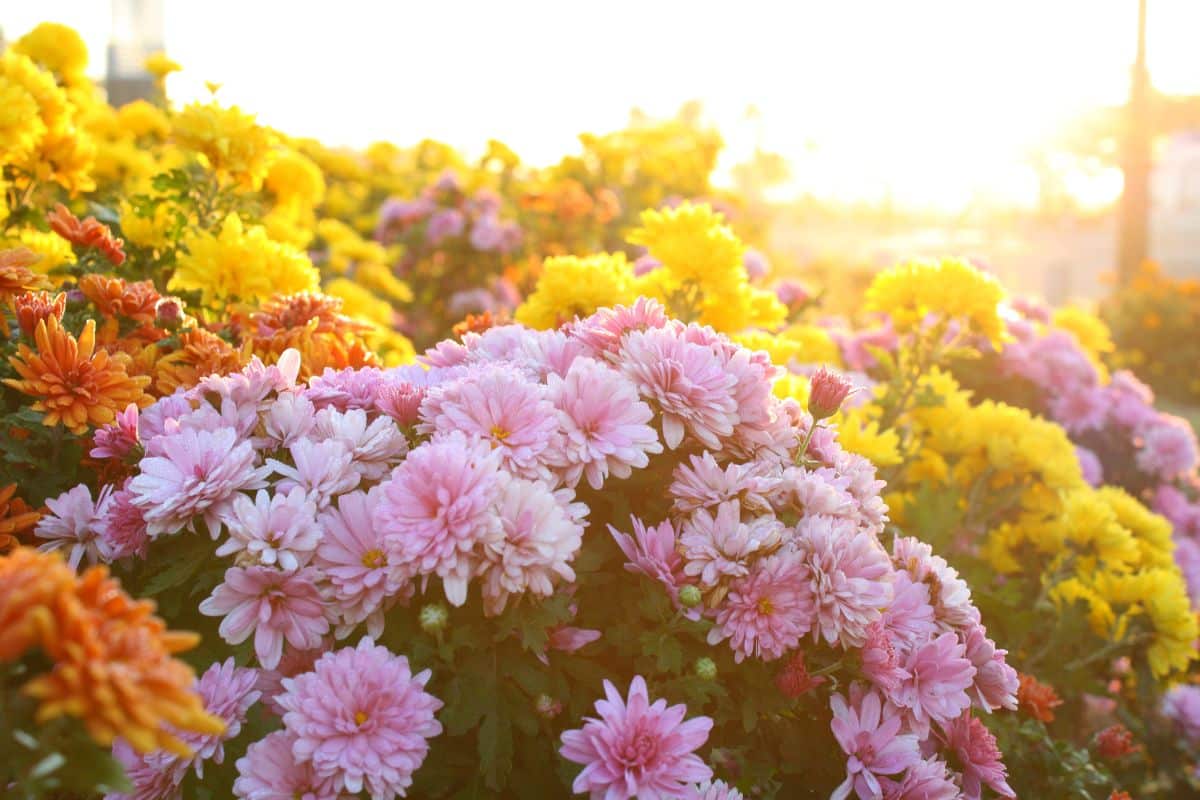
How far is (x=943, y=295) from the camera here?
2.90 metres

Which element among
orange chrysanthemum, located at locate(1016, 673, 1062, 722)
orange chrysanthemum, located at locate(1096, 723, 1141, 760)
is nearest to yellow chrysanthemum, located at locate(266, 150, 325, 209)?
orange chrysanthemum, located at locate(1016, 673, 1062, 722)

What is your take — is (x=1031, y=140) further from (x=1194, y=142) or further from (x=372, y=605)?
(x=372, y=605)

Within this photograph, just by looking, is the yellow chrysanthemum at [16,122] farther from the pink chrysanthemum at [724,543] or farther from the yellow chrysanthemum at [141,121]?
the yellow chrysanthemum at [141,121]

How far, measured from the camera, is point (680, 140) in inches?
314

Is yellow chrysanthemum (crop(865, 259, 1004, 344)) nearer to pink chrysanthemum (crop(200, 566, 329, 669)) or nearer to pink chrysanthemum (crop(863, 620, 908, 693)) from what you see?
pink chrysanthemum (crop(863, 620, 908, 693))

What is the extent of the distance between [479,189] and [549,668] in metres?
5.25

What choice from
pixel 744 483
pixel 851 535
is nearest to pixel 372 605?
pixel 744 483

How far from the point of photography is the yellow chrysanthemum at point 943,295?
2885 millimetres

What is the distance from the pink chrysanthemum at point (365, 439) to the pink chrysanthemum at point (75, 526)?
0.36 m

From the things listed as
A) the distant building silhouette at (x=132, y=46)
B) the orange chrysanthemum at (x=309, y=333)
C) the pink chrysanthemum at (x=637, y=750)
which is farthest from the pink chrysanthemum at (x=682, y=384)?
the distant building silhouette at (x=132, y=46)

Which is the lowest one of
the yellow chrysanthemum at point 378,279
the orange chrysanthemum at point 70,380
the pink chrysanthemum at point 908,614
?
the yellow chrysanthemum at point 378,279

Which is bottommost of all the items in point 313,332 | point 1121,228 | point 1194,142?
point 1194,142

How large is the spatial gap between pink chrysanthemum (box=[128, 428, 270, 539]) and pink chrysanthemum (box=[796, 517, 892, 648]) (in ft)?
2.65

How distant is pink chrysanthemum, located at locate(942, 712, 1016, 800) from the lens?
1662 mm
